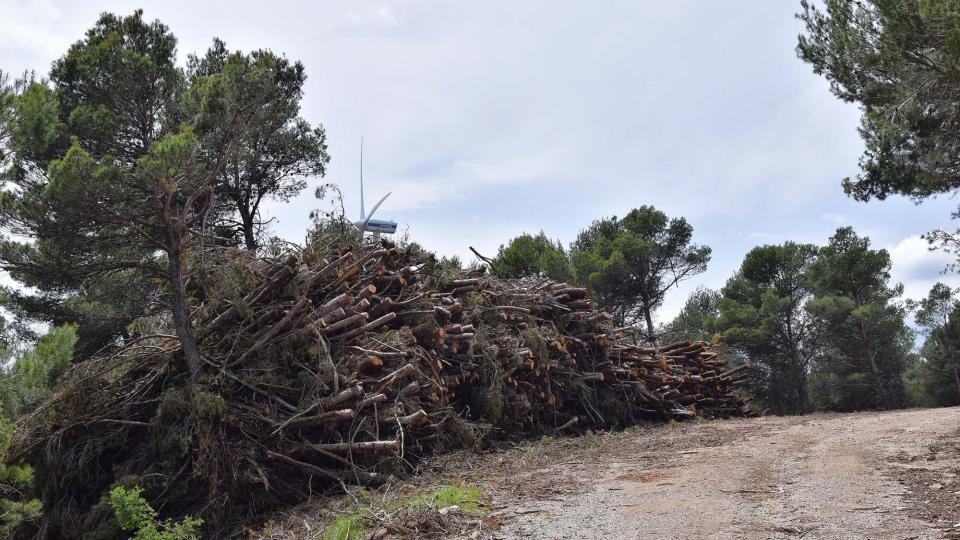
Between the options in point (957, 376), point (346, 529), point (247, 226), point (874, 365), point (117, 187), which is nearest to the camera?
point (346, 529)

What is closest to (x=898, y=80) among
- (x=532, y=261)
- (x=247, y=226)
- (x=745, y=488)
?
(x=745, y=488)

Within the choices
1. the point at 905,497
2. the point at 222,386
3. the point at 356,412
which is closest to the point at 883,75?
the point at 905,497

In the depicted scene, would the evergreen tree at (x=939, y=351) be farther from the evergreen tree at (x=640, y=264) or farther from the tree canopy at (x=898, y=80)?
the tree canopy at (x=898, y=80)

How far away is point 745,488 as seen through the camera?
4887 millimetres

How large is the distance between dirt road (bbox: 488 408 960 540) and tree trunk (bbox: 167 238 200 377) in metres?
3.12

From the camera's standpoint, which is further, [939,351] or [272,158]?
[939,351]

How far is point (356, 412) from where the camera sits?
627 cm

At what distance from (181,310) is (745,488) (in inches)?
209

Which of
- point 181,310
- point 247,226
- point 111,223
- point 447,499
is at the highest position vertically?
point 247,226

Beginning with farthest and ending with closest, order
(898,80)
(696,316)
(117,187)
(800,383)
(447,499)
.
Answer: (696,316) < (800,383) < (898,80) < (117,187) < (447,499)

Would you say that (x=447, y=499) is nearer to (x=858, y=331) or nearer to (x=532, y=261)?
(x=532, y=261)

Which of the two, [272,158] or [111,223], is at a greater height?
[272,158]

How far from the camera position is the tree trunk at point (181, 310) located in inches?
248

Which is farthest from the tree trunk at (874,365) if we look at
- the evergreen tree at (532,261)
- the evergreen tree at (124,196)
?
the evergreen tree at (124,196)
